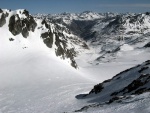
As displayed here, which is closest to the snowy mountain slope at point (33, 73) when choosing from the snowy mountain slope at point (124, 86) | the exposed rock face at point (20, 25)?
the exposed rock face at point (20, 25)

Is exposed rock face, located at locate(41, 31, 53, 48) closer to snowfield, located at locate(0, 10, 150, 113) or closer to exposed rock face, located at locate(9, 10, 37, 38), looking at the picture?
snowfield, located at locate(0, 10, 150, 113)

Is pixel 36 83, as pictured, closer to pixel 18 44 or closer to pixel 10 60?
pixel 10 60

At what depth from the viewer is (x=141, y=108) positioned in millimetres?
26438

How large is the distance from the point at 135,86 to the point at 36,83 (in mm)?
37622

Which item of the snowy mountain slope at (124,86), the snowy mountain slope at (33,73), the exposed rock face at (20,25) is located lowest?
the snowy mountain slope at (124,86)

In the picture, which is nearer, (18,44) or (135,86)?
(135,86)

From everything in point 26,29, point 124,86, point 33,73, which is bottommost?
point 124,86

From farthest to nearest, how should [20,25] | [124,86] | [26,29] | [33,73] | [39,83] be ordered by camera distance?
[20,25] < [26,29] < [33,73] < [39,83] < [124,86]

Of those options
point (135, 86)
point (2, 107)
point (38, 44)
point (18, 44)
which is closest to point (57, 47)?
point (38, 44)

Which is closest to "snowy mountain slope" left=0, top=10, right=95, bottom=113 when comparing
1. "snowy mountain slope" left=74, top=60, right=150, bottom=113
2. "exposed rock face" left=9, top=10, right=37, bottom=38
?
"exposed rock face" left=9, top=10, right=37, bottom=38

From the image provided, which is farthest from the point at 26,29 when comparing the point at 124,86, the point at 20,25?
the point at 124,86

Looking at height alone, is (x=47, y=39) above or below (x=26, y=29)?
below

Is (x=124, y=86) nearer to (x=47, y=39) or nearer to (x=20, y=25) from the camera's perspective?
(x=47, y=39)

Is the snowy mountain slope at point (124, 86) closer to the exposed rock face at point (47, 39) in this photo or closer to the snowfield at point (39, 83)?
the snowfield at point (39, 83)
